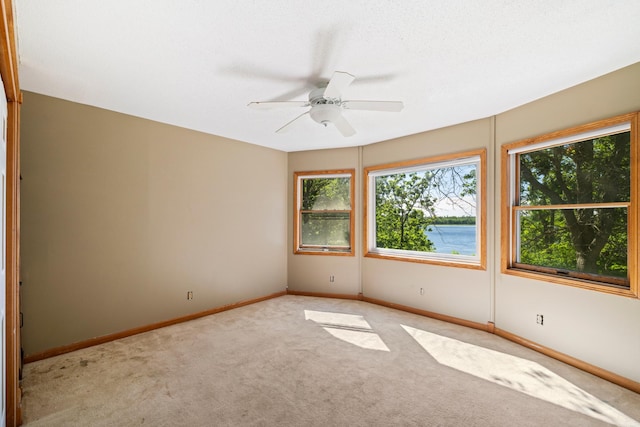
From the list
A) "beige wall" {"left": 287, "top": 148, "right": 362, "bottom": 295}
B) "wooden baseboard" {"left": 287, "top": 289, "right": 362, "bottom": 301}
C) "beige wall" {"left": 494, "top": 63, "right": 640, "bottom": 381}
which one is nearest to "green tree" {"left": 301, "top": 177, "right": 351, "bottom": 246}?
"beige wall" {"left": 287, "top": 148, "right": 362, "bottom": 295}

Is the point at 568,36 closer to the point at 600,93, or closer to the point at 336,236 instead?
the point at 600,93

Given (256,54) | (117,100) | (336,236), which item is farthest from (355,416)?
(117,100)

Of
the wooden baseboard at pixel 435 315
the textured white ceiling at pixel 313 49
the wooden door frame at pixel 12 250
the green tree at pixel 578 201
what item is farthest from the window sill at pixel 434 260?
the wooden door frame at pixel 12 250

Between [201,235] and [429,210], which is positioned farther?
[429,210]

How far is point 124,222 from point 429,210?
3792mm

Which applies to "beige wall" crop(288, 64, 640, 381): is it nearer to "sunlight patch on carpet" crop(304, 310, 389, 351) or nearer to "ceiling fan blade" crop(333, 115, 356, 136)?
"sunlight patch on carpet" crop(304, 310, 389, 351)

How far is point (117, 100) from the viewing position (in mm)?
2939

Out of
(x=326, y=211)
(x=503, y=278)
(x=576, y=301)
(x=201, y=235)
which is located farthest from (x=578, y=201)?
(x=201, y=235)

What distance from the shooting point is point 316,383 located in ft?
7.83

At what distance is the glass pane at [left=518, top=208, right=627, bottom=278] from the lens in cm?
250

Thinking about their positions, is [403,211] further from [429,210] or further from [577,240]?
[577,240]

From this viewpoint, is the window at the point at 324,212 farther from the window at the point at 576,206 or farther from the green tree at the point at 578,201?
the green tree at the point at 578,201

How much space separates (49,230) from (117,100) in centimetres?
139

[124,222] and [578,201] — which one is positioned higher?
[578,201]
